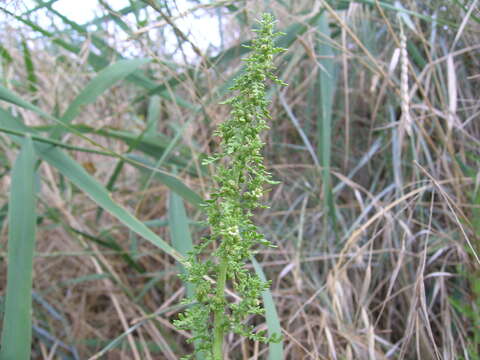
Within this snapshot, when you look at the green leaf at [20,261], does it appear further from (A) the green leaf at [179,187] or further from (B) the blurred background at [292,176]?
(A) the green leaf at [179,187]

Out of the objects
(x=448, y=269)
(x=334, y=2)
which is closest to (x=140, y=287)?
(x=448, y=269)

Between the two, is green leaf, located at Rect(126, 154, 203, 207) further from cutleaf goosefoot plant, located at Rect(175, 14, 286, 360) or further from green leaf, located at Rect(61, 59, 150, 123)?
cutleaf goosefoot plant, located at Rect(175, 14, 286, 360)

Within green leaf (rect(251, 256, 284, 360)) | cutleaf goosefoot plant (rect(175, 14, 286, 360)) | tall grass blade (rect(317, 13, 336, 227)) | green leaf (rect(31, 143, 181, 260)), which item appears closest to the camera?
cutleaf goosefoot plant (rect(175, 14, 286, 360))

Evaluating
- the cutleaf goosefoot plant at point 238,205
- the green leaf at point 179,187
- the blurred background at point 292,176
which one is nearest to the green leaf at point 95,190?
the blurred background at point 292,176

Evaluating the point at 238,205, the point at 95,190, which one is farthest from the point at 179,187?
the point at 238,205

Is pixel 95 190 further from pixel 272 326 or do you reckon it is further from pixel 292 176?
pixel 292 176

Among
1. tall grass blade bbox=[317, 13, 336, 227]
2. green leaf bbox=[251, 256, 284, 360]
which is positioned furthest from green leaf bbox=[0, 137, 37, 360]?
tall grass blade bbox=[317, 13, 336, 227]

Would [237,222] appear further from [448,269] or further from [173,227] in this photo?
[448,269]
